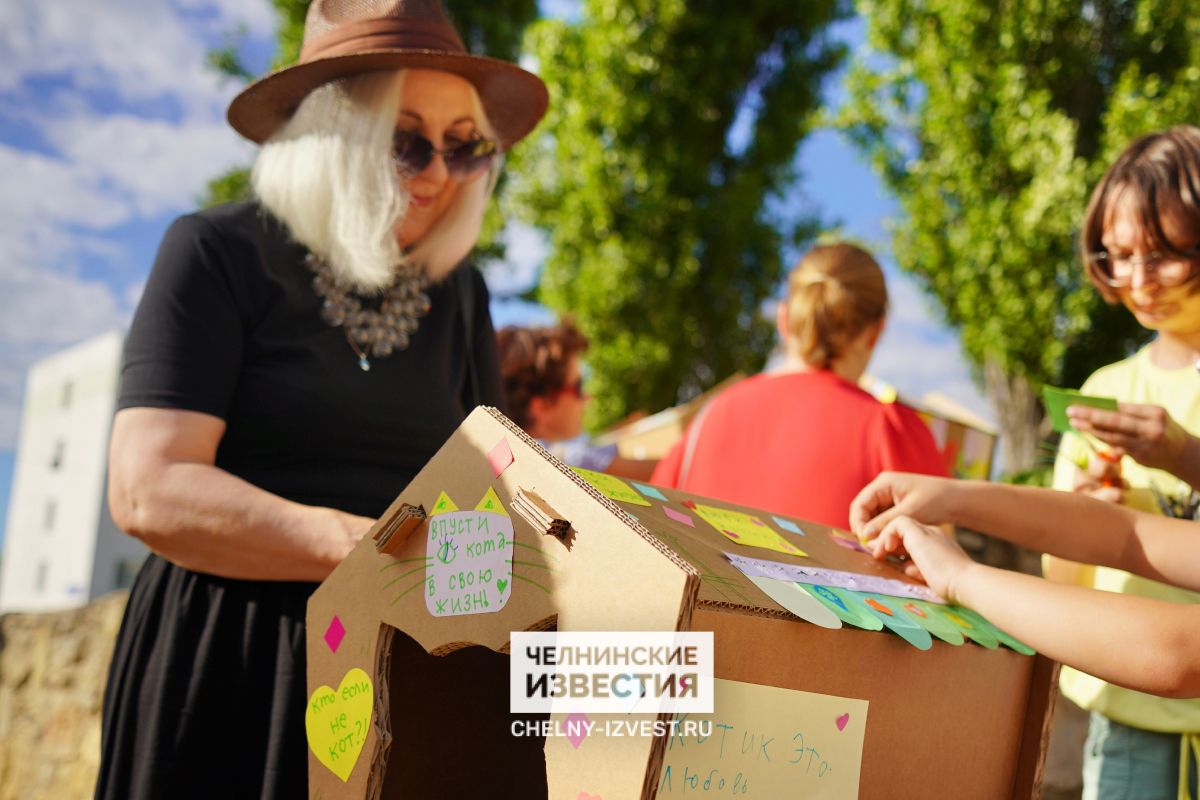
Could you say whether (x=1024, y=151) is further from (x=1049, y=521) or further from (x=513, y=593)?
(x=513, y=593)

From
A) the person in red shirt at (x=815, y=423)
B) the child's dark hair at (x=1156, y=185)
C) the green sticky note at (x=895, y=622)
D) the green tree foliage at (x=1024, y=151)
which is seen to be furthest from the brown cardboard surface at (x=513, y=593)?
the green tree foliage at (x=1024, y=151)

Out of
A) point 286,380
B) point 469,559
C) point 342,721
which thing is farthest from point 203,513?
Answer: point 469,559

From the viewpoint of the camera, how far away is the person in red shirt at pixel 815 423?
2045mm

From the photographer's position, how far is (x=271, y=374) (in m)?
1.45

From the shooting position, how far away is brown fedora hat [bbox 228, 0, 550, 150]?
1654mm

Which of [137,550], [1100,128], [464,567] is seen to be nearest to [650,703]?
[464,567]

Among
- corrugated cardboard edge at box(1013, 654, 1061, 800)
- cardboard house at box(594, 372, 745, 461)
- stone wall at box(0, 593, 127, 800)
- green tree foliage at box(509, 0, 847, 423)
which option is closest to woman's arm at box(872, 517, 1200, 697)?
corrugated cardboard edge at box(1013, 654, 1061, 800)

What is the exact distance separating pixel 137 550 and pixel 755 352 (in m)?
16.2

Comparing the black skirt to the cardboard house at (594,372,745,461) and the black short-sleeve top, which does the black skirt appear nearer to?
the black short-sleeve top

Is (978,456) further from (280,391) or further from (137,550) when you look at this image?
(137,550)

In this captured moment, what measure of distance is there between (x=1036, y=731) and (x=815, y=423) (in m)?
1.03

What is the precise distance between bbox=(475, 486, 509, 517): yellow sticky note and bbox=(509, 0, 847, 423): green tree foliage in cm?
1013

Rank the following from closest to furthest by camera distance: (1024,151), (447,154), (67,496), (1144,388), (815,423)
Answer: (447,154), (1144,388), (815,423), (1024,151), (67,496)

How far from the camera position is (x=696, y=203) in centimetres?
1163
